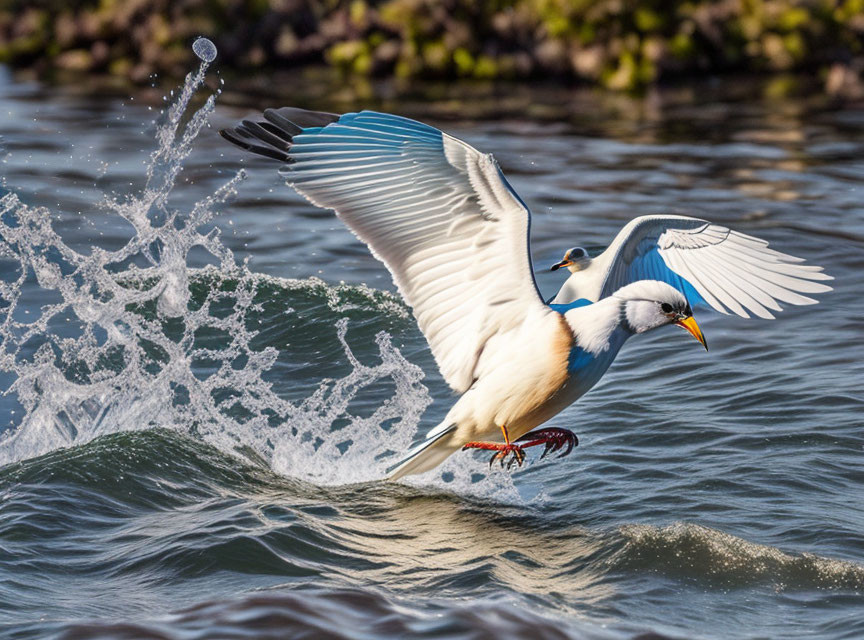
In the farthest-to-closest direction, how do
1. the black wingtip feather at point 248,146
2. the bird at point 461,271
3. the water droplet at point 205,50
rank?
1. the water droplet at point 205,50
2. the bird at point 461,271
3. the black wingtip feather at point 248,146

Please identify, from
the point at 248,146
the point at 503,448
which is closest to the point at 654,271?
the point at 503,448

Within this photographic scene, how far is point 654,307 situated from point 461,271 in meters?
0.79

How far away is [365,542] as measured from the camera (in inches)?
210

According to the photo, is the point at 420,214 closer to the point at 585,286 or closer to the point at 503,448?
the point at 585,286

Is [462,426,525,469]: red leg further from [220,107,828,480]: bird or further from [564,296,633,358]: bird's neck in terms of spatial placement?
[564,296,633,358]: bird's neck

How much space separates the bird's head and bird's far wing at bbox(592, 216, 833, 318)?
358mm

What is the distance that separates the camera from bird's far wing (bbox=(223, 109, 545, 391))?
5148 mm

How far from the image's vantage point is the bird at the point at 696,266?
5613mm

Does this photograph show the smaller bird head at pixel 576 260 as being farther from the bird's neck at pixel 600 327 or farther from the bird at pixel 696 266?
the bird's neck at pixel 600 327

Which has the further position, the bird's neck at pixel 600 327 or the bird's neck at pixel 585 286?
the bird's neck at pixel 585 286

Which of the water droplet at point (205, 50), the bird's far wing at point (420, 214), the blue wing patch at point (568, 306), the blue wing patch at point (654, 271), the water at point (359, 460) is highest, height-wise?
the water droplet at point (205, 50)

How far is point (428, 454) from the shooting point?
5.60 meters

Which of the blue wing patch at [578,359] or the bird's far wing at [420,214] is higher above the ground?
the bird's far wing at [420,214]

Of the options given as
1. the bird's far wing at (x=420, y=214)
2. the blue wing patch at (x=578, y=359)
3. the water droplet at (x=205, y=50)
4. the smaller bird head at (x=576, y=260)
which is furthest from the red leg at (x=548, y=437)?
the water droplet at (x=205, y=50)
